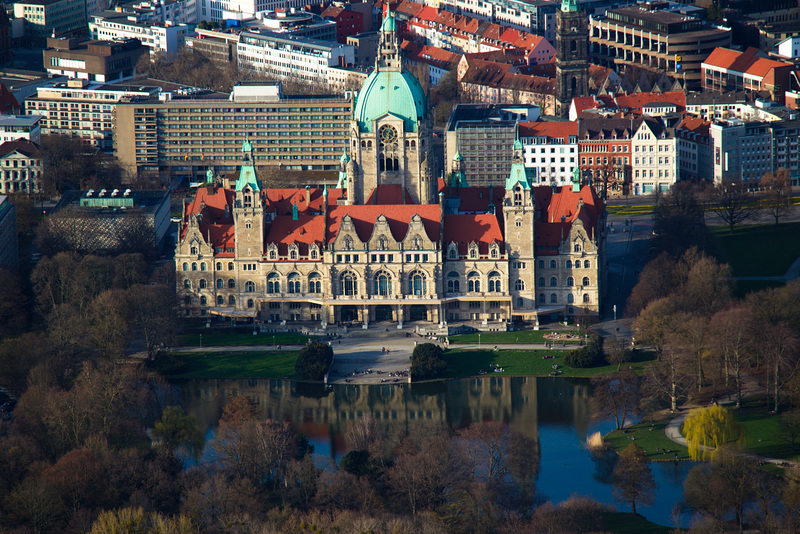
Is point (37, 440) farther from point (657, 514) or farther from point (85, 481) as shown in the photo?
point (657, 514)

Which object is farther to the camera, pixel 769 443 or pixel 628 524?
pixel 769 443

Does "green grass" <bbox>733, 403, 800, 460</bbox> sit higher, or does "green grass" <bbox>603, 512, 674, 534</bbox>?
"green grass" <bbox>733, 403, 800, 460</bbox>

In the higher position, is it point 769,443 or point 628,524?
point 769,443

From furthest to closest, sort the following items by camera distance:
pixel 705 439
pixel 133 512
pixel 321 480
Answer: pixel 705 439
pixel 321 480
pixel 133 512

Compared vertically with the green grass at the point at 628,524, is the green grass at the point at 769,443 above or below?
above

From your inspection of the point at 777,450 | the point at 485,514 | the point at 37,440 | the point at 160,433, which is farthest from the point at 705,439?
the point at 37,440

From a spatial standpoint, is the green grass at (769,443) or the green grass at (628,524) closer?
the green grass at (628,524)

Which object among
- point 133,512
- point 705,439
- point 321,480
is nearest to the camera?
point 133,512

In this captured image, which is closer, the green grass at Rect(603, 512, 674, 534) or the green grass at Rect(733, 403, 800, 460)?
the green grass at Rect(603, 512, 674, 534)
